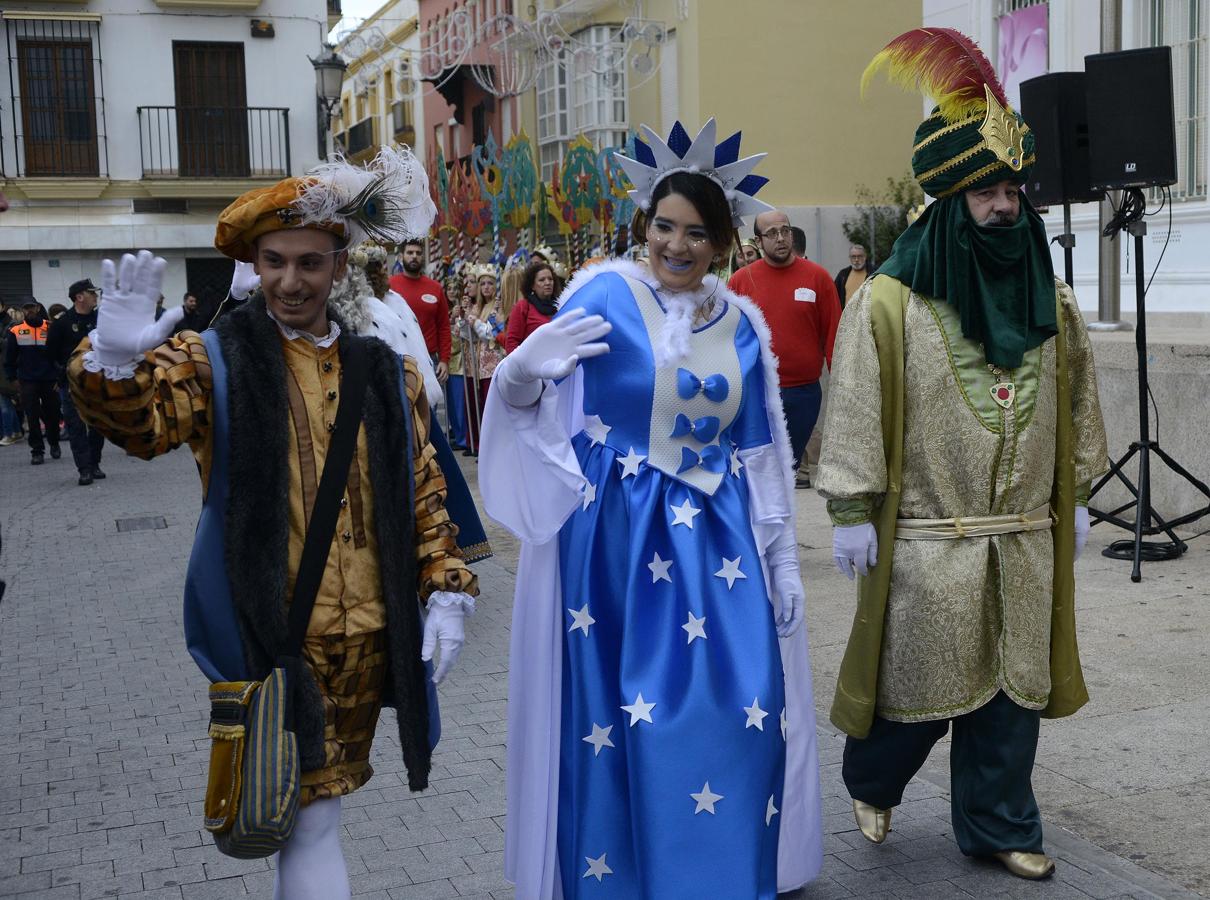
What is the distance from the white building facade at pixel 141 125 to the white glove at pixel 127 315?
24.1m

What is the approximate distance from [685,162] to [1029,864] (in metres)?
2.12

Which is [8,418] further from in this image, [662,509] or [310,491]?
[310,491]

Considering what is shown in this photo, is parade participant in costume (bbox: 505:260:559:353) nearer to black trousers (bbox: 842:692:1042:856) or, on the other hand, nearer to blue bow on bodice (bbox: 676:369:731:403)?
black trousers (bbox: 842:692:1042:856)

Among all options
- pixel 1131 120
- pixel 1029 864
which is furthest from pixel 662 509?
pixel 1131 120

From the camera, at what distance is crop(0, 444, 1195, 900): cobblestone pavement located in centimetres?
402

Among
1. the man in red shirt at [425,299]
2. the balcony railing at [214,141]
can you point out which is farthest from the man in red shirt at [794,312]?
the balcony railing at [214,141]

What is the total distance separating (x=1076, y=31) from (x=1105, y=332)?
4.08 m

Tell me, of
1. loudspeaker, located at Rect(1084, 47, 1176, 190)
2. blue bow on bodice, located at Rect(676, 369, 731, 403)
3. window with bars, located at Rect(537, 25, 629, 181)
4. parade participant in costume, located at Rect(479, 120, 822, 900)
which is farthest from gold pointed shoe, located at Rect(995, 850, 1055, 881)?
window with bars, located at Rect(537, 25, 629, 181)

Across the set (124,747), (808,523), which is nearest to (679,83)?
(808,523)

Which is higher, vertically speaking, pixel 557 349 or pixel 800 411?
pixel 557 349

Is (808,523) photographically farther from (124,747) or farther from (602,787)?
(602,787)

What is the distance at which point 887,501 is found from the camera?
395 centimetres

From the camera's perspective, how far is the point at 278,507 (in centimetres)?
293

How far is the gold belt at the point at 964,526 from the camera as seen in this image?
3.93 m
